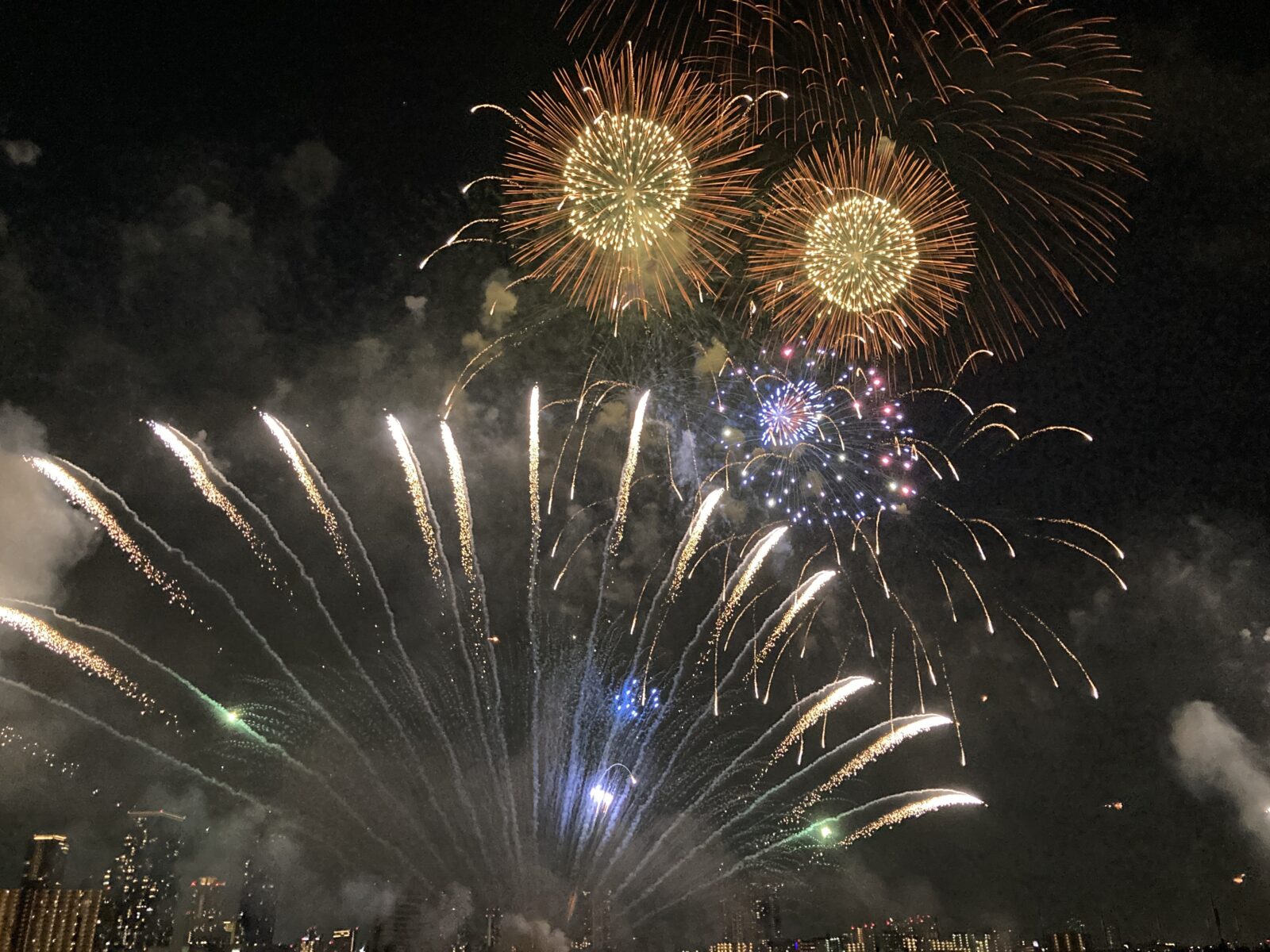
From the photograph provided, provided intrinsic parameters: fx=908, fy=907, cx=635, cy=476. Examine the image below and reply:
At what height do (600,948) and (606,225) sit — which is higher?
(606,225)

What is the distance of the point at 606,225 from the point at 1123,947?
201 meters

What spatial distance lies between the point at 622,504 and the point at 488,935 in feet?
428

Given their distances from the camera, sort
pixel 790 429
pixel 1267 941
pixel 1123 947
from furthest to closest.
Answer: pixel 1123 947 → pixel 1267 941 → pixel 790 429

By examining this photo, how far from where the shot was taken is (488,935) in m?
135

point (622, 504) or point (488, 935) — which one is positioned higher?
point (622, 504)

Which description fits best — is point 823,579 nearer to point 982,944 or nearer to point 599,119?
point 599,119

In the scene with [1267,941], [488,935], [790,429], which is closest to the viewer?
[790,429]

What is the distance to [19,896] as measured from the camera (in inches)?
5960

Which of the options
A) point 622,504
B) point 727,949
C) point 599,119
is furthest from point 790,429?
point 727,949

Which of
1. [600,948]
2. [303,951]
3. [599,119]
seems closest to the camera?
[599,119]

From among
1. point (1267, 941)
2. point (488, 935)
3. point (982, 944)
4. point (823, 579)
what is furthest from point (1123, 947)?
point (823, 579)

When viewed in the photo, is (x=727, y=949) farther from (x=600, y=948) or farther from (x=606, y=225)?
(x=606, y=225)

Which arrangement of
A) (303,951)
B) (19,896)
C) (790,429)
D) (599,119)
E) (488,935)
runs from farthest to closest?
(303,951) → (19,896) → (488,935) → (790,429) → (599,119)

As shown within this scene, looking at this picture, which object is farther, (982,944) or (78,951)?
(982,944)
